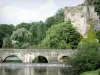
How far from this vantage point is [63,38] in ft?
296

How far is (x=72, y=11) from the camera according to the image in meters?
95.9

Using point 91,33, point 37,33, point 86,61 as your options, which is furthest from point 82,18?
point 86,61

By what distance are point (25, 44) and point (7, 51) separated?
76.1 ft

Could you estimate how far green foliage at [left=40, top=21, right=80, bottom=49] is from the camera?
88944mm

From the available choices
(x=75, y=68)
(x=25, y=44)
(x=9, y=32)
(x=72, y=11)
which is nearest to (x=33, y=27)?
(x=9, y=32)

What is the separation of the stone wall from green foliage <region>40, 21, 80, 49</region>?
6.72 ft

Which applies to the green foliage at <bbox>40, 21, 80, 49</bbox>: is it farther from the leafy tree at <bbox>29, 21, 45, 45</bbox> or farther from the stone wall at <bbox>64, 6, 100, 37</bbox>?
the leafy tree at <bbox>29, 21, 45, 45</bbox>

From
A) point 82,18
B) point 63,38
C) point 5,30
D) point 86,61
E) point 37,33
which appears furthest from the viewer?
point 5,30

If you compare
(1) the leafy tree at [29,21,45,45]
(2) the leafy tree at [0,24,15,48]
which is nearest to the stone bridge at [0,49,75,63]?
(1) the leafy tree at [29,21,45,45]

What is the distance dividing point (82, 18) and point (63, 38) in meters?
7.02

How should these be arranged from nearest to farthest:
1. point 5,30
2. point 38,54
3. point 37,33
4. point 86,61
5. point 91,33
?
point 86,61 < point 38,54 < point 91,33 < point 37,33 < point 5,30

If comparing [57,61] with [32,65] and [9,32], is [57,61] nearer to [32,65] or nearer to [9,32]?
[32,65]

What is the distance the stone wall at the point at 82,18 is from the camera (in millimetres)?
91269

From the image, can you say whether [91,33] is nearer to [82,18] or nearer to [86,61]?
[82,18]
